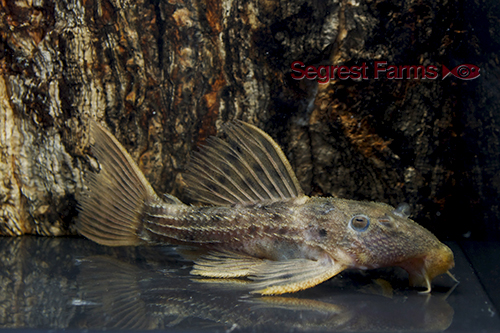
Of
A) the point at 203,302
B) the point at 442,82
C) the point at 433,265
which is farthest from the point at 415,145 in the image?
the point at 203,302

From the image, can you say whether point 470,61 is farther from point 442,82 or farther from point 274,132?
point 274,132

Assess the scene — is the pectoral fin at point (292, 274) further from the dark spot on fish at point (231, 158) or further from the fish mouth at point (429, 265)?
the dark spot on fish at point (231, 158)

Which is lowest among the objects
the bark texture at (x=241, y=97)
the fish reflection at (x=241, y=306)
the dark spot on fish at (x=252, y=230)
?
the fish reflection at (x=241, y=306)

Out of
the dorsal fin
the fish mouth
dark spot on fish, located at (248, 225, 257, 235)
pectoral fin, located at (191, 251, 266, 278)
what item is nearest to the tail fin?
the dorsal fin

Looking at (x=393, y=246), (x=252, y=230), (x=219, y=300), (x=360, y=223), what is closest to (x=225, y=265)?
(x=252, y=230)

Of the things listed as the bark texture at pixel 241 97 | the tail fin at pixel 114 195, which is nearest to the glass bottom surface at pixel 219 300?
the tail fin at pixel 114 195

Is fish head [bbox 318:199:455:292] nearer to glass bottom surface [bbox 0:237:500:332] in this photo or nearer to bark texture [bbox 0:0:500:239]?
glass bottom surface [bbox 0:237:500:332]
